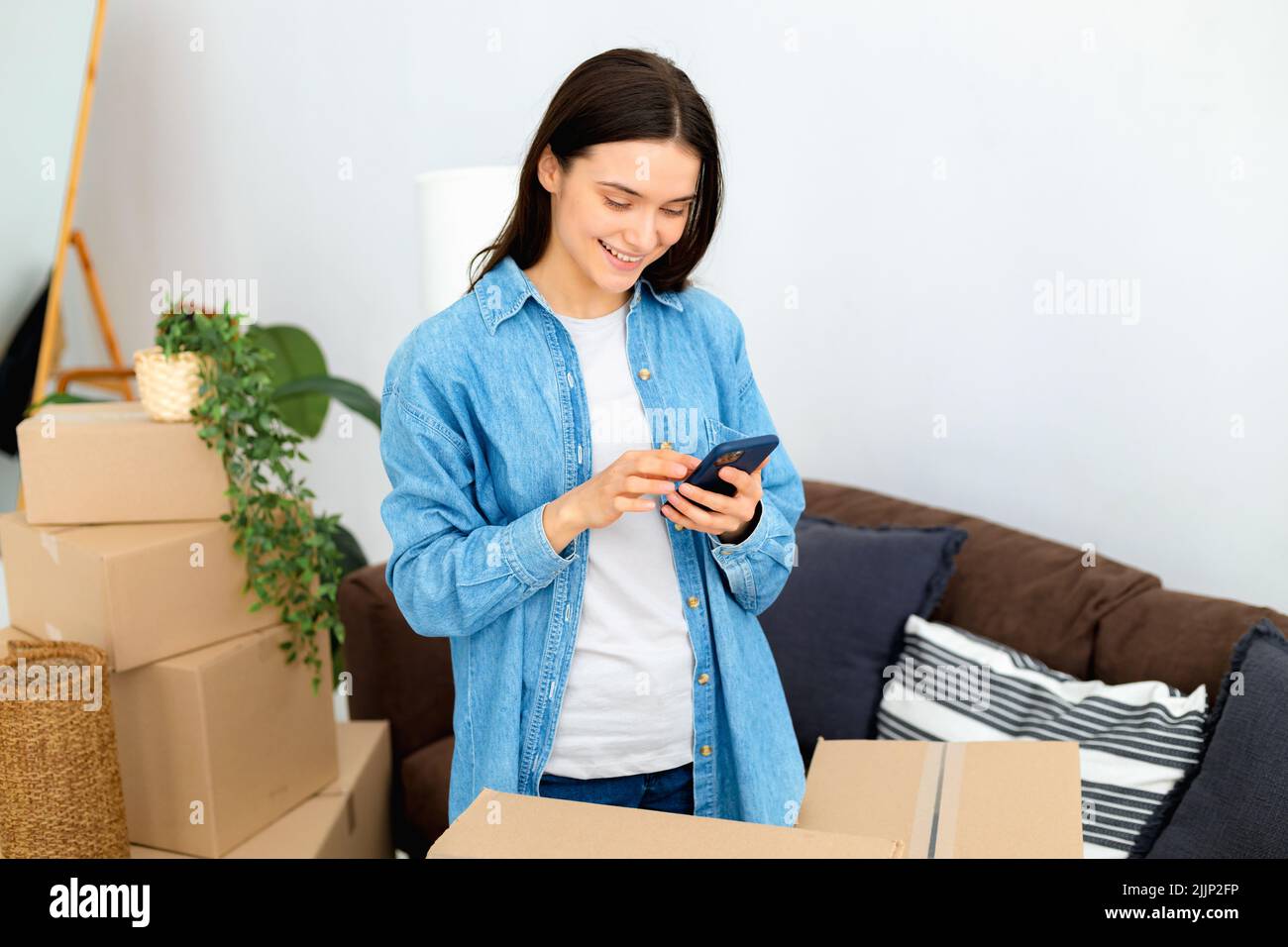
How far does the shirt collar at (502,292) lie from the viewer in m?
1.09

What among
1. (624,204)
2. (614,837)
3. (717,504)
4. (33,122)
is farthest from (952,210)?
(33,122)

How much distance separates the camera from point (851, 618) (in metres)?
1.94

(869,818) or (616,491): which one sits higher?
(616,491)

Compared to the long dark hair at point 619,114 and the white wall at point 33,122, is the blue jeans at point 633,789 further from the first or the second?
the white wall at point 33,122

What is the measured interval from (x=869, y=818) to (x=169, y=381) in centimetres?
135

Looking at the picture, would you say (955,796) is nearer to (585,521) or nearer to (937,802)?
(937,802)

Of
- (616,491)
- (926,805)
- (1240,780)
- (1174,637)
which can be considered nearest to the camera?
(926,805)

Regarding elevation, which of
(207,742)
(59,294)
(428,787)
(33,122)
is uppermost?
(33,122)

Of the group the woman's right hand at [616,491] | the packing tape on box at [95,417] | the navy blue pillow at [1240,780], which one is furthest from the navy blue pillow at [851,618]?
the packing tape on box at [95,417]

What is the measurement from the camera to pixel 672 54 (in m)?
2.41

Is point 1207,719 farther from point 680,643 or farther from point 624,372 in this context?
point 624,372

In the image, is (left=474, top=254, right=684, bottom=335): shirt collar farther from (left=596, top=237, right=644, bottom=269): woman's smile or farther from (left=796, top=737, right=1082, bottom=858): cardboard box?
(left=796, top=737, right=1082, bottom=858): cardboard box
